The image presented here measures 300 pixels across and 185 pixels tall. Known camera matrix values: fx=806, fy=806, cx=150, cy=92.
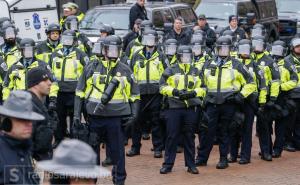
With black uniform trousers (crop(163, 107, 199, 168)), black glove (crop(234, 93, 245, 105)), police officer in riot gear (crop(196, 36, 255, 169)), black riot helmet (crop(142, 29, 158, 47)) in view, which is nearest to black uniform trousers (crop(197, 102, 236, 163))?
police officer in riot gear (crop(196, 36, 255, 169))

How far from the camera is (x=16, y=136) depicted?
19.6 ft

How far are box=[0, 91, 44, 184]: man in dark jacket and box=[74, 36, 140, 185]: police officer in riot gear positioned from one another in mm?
4279

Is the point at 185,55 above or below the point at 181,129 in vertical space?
above

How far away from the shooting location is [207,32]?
61.0ft

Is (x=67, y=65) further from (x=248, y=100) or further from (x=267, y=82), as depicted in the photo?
(x=267, y=82)

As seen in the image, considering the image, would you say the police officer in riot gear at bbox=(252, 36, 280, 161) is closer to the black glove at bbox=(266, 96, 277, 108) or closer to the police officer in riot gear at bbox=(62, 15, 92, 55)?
the black glove at bbox=(266, 96, 277, 108)

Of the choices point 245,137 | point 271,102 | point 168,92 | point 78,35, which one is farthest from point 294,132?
point 78,35

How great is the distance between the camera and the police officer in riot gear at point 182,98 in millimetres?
11703

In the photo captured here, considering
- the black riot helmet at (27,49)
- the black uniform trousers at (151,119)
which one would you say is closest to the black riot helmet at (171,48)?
the black uniform trousers at (151,119)

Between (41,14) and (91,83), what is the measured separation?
8.41 meters

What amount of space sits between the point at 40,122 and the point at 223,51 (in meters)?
5.13

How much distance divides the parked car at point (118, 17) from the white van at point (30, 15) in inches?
39.1

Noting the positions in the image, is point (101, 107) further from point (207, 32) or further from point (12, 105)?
point (207, 32)

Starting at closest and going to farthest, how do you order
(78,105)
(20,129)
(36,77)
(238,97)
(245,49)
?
(20,129)
(36,77)
(78,105)
(238,97)
(245,49)
